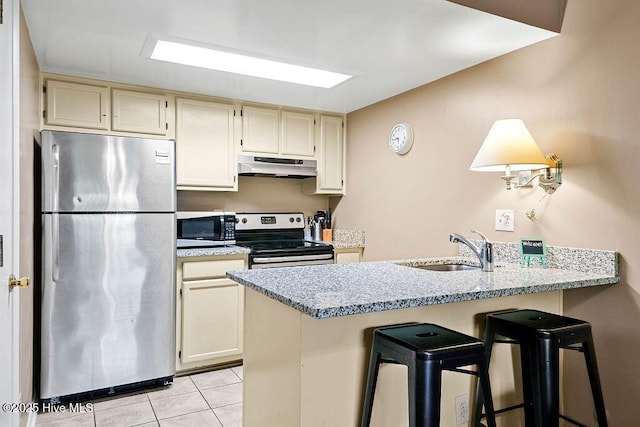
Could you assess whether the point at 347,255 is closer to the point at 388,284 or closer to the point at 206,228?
the point at 206,228

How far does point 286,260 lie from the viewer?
3.35 meters

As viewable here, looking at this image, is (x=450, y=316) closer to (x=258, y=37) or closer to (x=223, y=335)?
(x=258, y=37)

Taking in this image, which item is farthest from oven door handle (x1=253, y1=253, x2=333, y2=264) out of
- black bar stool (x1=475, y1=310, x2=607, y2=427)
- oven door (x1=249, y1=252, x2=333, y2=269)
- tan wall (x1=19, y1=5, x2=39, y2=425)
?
black bar stool (x1=475, y1=310, x2=607, y2=427)

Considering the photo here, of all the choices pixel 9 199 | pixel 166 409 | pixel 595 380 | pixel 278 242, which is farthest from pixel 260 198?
pixel 595 380

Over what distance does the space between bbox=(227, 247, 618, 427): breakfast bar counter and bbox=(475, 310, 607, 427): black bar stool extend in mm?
139

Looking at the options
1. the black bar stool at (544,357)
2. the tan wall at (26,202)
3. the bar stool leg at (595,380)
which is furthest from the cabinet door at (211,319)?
the bar stool leg at (595,380)

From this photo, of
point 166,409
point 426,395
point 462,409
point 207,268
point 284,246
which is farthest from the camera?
point 284,246

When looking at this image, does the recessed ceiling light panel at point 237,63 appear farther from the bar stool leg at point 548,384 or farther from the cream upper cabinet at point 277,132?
the bar stool leg at point 548,384

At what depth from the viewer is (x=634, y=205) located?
185 centimetres

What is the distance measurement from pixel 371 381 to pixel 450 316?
52 centimetres

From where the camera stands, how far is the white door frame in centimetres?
152

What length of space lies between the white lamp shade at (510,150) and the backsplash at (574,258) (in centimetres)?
44

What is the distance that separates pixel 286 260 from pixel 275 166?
82 centimetres

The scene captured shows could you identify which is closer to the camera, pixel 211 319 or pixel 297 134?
pixel 211 319
